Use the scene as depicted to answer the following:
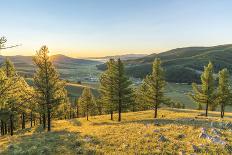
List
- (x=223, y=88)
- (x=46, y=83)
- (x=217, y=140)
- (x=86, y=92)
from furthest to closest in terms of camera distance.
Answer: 1. (x=86, y=92)
2. (x=223, y=88)
3. (x=46, y=83)
4. (x=217, y=140)

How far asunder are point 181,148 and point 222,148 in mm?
2750

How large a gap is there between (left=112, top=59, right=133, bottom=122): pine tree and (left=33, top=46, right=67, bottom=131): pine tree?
583 inches

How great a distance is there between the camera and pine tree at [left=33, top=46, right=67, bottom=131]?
4037 cm

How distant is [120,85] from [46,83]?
18.1 metres

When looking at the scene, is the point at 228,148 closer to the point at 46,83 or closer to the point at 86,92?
the point at 46,83

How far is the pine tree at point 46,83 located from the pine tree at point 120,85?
1480 cm

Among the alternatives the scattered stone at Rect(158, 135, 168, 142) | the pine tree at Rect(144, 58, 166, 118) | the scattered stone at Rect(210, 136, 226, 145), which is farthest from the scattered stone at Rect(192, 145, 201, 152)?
the pine tree at Rect(144, 58, 166, 118)

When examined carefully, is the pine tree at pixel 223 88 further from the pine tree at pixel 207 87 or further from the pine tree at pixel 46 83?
the pine tree at pixel 46 83

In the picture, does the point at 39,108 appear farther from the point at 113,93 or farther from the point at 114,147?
the point at 114,147

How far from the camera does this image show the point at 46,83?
4119 cm

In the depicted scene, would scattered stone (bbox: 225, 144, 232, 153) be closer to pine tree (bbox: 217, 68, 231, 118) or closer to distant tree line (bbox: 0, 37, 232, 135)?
distant tree line (bbox: 0, 37, 232, 135)

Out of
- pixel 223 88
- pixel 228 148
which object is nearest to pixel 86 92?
pixel 223 88

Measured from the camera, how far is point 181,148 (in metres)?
19.0

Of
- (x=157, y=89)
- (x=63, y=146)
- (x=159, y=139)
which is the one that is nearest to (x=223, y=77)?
(x=157, y=89)
